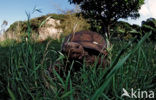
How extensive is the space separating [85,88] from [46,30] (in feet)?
47.3

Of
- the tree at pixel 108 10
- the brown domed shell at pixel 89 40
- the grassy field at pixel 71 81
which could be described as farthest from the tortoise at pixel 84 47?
the tree at pixel 108 10

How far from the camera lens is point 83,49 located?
3.12m

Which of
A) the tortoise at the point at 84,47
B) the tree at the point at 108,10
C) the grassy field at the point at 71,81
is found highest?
the tree at the point at 108,10

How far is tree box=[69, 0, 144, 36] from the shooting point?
13805mm

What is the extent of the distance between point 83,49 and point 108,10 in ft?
37.6

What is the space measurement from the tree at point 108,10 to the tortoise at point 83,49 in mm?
9925

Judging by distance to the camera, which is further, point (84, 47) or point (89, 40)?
point (89, 40)

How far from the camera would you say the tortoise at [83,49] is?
9.21 feet

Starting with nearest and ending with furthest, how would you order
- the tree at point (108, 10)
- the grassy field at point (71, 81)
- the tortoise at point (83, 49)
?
the grassy field at point (71, 81) < the tortoise at point (83, 49) < the tree at point (108, 10)

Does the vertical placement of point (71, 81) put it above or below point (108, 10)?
below

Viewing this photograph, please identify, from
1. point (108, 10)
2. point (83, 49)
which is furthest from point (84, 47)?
point (108, 10)

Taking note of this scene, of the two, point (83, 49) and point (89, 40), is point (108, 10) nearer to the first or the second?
point (89, 40)

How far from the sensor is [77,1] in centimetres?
1470

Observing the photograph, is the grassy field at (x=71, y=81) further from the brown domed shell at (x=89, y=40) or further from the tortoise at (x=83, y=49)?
the brown domed shell at (x=89, y=40)
